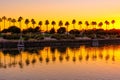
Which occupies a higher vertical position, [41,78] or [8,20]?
[8,20]

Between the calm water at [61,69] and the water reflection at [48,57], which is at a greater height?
the water reflection at [48,57]

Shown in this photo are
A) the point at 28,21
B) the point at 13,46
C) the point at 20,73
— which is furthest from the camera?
the point at 28,21

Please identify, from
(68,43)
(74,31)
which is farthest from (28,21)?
(68,43)

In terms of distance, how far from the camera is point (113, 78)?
3167 cm

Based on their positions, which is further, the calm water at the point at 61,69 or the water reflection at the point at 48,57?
the water reflection at the point at 48,57

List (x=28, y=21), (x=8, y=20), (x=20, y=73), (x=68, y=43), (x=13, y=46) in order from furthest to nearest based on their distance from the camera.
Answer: (x=28, y=21), (x=8, y=20), (x=68, y=43), (x=13, y=46), (x=20, y=73)

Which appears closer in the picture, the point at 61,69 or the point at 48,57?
the point at 61,69

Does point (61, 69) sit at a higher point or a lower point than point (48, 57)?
lower

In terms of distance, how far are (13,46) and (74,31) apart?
265ft

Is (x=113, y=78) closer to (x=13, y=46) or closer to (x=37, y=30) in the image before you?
(x=13, y=46)

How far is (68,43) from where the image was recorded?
120812mm

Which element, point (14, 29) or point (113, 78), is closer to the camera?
point (113, 78)

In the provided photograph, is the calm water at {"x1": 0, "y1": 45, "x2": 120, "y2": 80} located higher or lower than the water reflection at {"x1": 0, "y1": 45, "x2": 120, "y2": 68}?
lower

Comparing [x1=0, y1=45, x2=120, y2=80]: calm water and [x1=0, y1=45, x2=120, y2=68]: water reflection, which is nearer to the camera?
[x1=0, y1=45, x2=120, y2=80]: calm water
